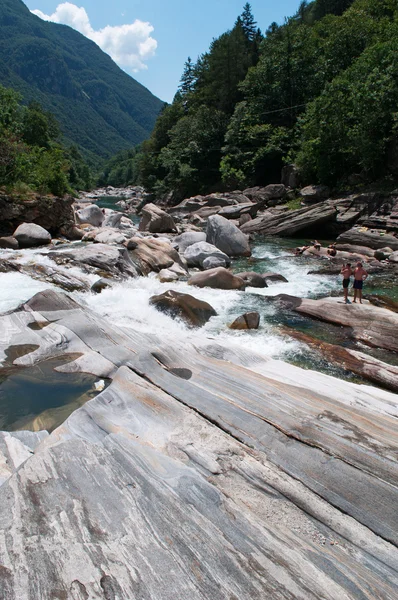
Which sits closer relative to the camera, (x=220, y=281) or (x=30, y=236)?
(x=220, y=281)

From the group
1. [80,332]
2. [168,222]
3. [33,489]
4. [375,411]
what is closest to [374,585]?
[375,411]

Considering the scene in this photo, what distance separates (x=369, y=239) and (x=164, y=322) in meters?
13.5

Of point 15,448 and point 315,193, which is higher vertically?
point 315,193

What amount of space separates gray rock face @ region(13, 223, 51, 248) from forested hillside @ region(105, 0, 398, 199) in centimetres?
1915

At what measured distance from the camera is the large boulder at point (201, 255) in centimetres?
1545

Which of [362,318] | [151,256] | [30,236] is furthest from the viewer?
[30,236]

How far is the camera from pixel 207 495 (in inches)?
126

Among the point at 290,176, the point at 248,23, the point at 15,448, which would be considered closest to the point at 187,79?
the point at 248,23

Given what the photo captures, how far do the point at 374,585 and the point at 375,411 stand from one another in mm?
2323

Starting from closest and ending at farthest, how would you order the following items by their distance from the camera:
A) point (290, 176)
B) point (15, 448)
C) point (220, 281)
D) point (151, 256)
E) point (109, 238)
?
point (15, 448) → point (220, 281) → point (151, 256) → point (109, 238) → point (290, 176)

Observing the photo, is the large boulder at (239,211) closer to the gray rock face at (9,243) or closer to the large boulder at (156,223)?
the large boulder at (156,223)

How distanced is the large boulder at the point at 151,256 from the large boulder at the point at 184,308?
4.10 meters

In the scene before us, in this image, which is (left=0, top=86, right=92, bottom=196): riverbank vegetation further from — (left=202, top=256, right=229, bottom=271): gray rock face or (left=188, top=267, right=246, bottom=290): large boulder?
(left=188, top=267, right=246, bottom=290): large boulder

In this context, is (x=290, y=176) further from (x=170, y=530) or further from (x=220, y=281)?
(x=170, y=530)
